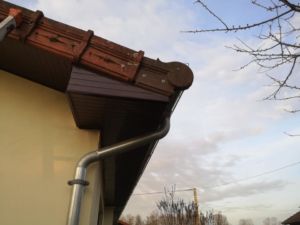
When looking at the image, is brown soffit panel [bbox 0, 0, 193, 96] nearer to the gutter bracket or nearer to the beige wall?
the gutter bracket

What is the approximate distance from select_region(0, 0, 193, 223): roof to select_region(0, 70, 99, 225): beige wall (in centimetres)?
26

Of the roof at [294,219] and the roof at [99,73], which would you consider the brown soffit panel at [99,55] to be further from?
the roof at [294,219]

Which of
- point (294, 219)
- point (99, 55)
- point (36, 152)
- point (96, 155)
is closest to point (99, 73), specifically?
point (99, 55)

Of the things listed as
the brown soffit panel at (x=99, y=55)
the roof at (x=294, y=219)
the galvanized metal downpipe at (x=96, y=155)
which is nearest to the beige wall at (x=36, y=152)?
the galvanized metal downpipe at (x=96, y=155)

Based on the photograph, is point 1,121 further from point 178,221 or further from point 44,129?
Result: point 178,221

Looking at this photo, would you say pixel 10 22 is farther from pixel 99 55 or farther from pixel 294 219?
pixel 294 219

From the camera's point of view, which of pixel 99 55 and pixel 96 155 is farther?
pixel 96 155

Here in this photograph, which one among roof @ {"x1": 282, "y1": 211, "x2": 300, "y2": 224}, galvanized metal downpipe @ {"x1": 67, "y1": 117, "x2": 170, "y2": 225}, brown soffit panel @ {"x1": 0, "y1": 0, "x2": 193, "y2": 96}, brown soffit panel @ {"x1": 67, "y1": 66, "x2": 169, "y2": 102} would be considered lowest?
galvanized metal downpipe @ {"x1": 67, "y1": 117, "x2": 170, "y2": 225}

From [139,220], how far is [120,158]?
1263 inches

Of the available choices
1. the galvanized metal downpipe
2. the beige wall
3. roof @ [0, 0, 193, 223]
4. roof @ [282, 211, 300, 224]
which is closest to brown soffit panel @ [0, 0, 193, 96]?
roof @ [0, 0, 193, 223]

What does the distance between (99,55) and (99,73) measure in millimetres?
174

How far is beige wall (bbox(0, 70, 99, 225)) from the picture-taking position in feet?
11.4

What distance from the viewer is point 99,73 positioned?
326 centimetres

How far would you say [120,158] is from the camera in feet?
15.6
